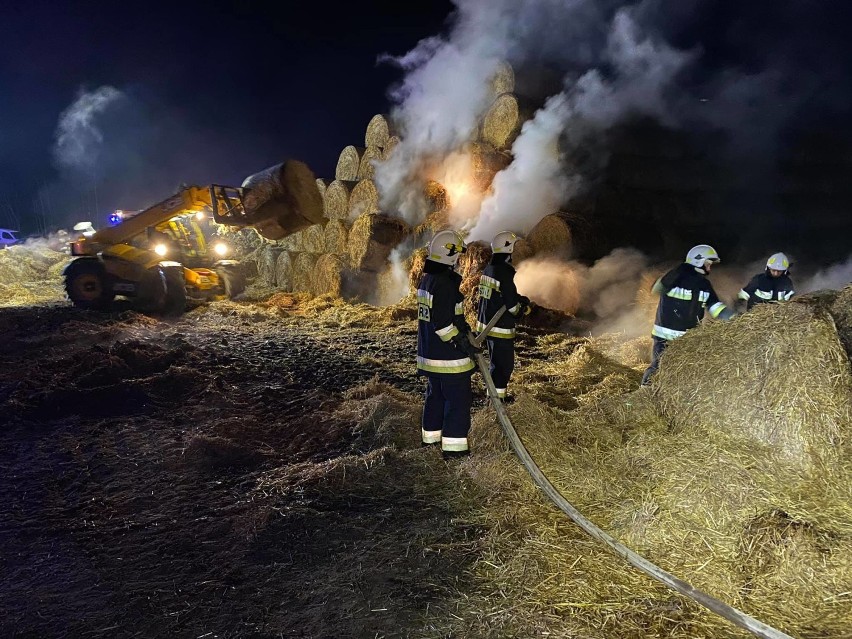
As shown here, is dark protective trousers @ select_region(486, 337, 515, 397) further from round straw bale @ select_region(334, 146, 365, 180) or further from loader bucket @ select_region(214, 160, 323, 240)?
round straw bale @ select_region(334, 146, 365, 180)

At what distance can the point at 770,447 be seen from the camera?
3264 mm

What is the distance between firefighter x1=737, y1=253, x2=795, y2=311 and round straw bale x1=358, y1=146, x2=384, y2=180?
10903mm

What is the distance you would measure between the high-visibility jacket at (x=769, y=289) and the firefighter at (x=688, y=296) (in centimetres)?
159

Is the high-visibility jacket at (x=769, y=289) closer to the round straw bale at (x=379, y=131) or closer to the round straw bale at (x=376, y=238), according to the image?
the round straw bale at (x=376, y=238)

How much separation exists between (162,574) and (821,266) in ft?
44.3

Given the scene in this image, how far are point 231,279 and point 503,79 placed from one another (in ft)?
32.9

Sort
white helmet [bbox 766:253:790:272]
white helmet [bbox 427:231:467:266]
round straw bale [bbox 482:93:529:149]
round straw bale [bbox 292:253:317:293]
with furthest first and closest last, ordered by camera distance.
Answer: round straw bale [bbox 292:253:317:293]
round straw bale [bbox 482:93:529:149]
white helmet [bbox 766:253:790:272]
white helmet [bbox 427:231:467:266]

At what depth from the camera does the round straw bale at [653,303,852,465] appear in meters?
3.12

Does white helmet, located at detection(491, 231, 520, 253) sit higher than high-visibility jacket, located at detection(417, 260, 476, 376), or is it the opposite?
white helmet, located at detection(491, 231, 520, 253)

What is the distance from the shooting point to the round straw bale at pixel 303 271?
1596 centimetres

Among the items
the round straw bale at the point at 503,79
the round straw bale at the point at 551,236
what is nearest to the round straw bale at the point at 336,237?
the round straw bale at the point at 503,79

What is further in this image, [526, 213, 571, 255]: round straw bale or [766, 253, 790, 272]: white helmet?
[526, 213, 571, 255]: round straw bale

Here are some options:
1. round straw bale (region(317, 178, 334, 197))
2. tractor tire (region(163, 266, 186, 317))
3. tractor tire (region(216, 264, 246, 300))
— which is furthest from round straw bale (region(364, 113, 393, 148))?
tractor tire (region(163, 266, 186, 317))

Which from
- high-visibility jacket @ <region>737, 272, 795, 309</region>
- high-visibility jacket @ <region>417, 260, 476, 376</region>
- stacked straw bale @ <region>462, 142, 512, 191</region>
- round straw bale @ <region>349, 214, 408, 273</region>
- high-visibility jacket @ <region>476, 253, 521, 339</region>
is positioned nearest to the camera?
high-visibility jacket @ <region>417, 260, 476, 376</region>
